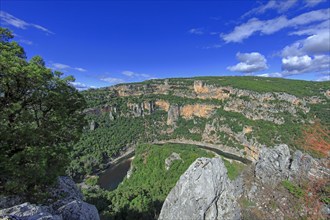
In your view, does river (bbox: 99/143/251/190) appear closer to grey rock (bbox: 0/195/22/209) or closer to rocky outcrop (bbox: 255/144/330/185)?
rocky outcrop (bbox: 255/144/330/185)

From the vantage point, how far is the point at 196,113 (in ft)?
379

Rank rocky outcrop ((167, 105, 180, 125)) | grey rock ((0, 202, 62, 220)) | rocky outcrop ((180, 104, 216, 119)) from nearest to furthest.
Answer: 1. grey rock ((0, 202, 62, 220))
2. rocky outcrop ((180, 104, 216, 119))
3. rocky outcrop ((167, 105, 180, 125))

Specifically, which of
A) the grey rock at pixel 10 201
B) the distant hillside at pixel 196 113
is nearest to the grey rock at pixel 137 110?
the distant hillside at pixel 196 113

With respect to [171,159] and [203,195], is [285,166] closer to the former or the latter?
[203,195]

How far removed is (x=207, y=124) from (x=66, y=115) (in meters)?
99.7

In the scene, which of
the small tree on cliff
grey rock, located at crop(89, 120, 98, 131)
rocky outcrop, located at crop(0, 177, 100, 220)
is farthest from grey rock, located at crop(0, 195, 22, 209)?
grey rock, located at crop(89, 120, 98, 131)

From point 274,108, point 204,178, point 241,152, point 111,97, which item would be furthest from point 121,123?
point 204,178

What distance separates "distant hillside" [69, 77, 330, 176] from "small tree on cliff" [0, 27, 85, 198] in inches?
2295

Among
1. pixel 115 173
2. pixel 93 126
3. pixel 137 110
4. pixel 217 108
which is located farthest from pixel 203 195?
pixel 137 110

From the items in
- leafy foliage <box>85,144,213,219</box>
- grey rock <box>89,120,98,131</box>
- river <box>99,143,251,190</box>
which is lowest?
river <box>99,143,251,190</box>

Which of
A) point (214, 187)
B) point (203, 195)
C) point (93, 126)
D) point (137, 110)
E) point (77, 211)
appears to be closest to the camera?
point (77, 211)

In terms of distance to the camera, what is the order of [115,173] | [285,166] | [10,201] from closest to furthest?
[10,201] → [285,166] → [115,173]

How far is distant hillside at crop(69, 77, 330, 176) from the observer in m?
81.9

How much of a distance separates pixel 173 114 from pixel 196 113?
34.6 ft
